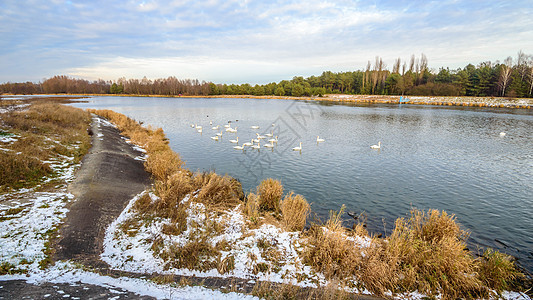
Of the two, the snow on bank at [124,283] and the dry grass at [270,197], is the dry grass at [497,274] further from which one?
the dry grass at [270,197]

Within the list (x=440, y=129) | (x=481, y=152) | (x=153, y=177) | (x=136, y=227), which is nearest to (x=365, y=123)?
(x=440, y=129)

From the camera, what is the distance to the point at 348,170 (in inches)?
602

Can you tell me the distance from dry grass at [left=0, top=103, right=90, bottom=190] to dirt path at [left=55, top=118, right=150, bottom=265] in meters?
1.08

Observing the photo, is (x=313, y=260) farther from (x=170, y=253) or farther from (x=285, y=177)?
(x=285, y=177)

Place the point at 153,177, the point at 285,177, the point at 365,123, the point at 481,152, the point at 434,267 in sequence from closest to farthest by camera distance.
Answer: the point at 434,267 < the point at 153,177 < the point at 285,177 < the point at 481,152 < the point at 365,123

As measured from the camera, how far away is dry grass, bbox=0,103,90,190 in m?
8.29

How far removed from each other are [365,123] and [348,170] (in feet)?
72.7

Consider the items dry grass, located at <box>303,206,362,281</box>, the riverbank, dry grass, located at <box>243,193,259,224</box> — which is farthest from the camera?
dry grass, located at <box>243,193,259,224</box>

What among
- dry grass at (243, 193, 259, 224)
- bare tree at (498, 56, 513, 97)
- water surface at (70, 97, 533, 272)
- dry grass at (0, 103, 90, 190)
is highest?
bare tree at (498, 56, 513, 97)

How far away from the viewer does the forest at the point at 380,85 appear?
7144 centimetres

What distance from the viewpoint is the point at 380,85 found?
3804 inches

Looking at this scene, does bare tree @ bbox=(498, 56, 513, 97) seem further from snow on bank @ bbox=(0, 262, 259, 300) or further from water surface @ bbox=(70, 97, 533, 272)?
snow on bank @ bbox=(0, 262, 259, 300)

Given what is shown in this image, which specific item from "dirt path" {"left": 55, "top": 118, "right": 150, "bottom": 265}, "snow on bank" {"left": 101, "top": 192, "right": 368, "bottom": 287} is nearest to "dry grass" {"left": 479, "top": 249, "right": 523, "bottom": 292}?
"snow on bank" {"left": 101, "top": 192, "right": 368, "bottom": 287}

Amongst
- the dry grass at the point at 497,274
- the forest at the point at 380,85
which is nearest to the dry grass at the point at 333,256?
the dry grass at the point at 497,274
